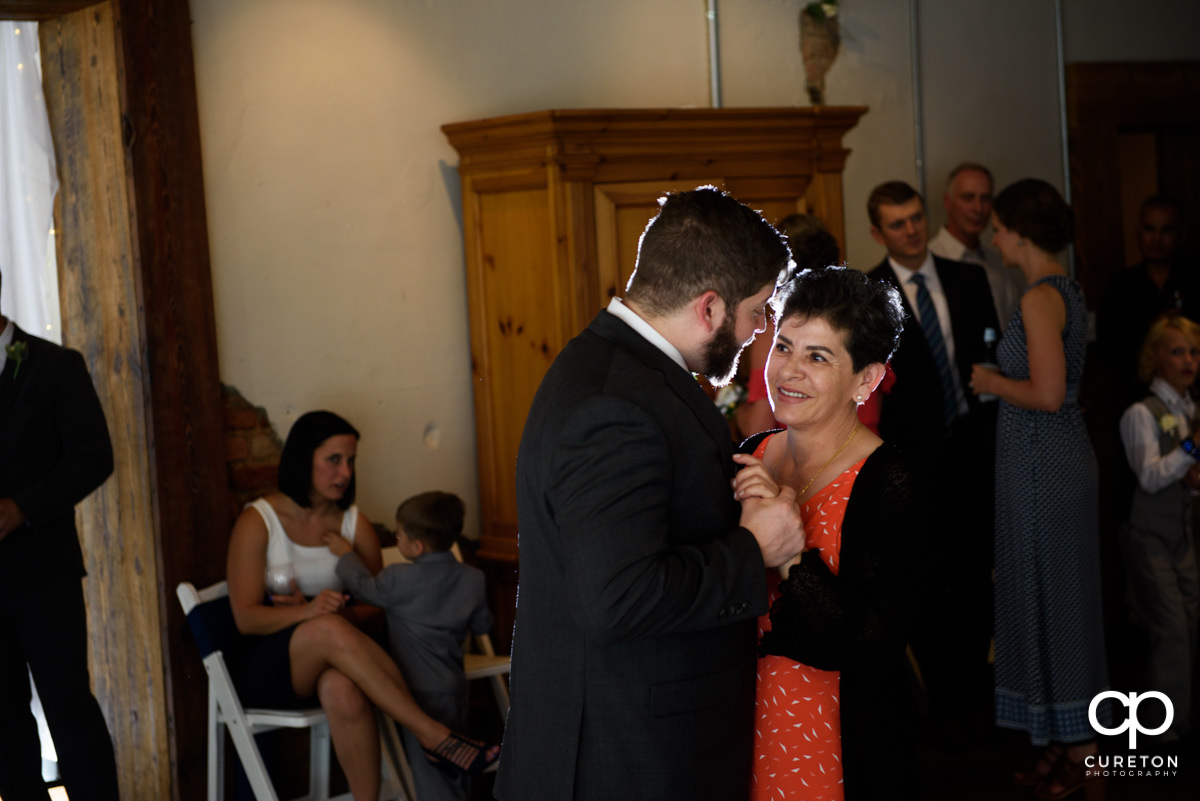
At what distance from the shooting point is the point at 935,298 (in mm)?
4957

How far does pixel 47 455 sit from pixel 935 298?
334 centimetres

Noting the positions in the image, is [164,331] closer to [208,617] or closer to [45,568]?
[45,568]

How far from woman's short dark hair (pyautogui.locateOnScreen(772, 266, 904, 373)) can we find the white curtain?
298 centimetres

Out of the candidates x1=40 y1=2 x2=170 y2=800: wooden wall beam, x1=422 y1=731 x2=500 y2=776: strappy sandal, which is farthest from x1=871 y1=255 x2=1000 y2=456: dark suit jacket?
x1=40 y1=2 x2=170 y2=800: wooden wall beam

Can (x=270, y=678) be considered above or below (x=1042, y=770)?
above

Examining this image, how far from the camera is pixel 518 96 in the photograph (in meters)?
4.89

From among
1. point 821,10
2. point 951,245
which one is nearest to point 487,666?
point 951,245

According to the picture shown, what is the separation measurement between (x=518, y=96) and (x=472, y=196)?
0.49 metres

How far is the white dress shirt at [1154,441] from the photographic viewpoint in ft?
14.8

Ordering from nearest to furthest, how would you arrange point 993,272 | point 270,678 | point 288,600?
point 270,678
point 288,600
point 993,272

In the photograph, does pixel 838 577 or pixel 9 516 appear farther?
pixel 9 516

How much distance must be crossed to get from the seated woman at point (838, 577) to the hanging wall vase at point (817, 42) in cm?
331

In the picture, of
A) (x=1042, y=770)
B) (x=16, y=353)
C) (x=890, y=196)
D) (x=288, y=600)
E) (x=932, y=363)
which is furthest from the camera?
(x=890, y=196)

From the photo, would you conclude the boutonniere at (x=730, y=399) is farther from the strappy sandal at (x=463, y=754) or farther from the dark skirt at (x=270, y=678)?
the dark skirt at (x=270, y=678)
